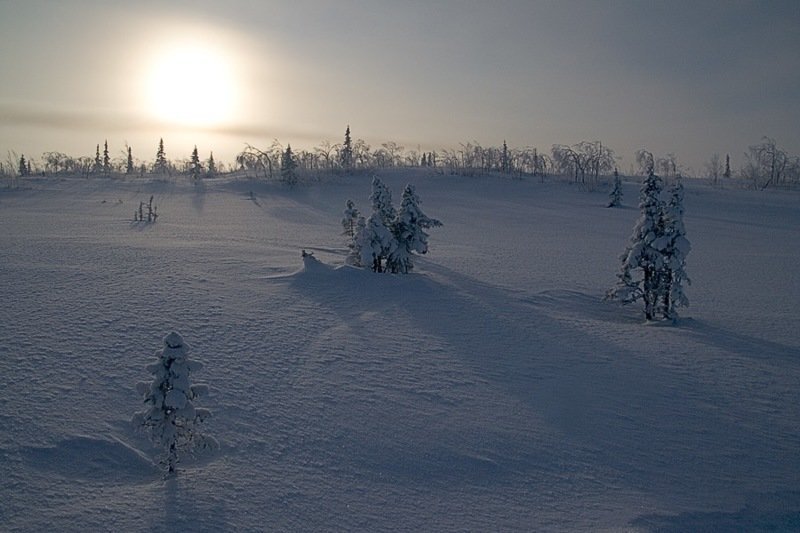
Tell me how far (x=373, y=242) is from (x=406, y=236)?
133cm

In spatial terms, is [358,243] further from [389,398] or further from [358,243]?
[389,398]

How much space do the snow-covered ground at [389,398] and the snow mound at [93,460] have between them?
0.09 feet

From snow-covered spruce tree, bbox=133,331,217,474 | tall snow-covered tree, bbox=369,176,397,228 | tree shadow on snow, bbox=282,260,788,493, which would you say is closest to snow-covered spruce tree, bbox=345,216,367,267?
tall snow-covered tree, bbox=369,176,397,228

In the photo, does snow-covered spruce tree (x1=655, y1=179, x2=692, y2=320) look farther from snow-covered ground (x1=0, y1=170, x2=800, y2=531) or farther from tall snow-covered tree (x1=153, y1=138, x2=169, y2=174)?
tall snow-covered tree (x1=153, y1=138, x2=169, y2=174)

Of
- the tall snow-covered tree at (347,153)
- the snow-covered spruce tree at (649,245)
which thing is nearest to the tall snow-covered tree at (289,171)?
the tall snow-covered tree at (347,153)

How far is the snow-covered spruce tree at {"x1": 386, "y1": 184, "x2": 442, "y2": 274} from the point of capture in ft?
57.9

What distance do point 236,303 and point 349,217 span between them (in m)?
10.6

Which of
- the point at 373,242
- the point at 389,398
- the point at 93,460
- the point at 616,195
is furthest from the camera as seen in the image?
the point at 616,195

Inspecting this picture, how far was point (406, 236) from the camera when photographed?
58.5ft

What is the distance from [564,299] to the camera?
642 inches

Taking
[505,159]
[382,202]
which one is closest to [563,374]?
[382,202]

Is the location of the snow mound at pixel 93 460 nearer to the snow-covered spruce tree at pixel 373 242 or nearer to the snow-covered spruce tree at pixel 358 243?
the snow-covered spruce tree at pixel 373 242

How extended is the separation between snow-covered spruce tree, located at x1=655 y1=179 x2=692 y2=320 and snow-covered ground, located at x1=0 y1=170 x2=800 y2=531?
3.06 ft

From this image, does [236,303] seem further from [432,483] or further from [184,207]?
[184,207]
